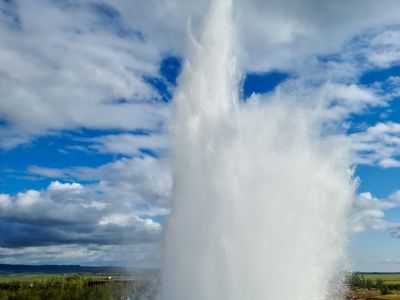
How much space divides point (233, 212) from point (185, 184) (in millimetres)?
3167

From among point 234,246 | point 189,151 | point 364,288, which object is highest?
point 189,151

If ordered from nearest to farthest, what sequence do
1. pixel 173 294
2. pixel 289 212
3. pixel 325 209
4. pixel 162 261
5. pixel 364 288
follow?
pixel 173 294 < pixel 162 261 < pixel 289 212 < pixel 325 209 < pixel 364 288

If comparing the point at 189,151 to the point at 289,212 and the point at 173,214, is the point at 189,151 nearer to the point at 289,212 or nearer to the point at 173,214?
the point at 173,214

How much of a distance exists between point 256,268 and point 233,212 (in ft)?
10.0

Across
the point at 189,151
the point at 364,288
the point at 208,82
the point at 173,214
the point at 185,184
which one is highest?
the point at 208,82

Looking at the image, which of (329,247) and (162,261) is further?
(329,247)

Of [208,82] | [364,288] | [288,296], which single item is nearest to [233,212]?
[288,296]

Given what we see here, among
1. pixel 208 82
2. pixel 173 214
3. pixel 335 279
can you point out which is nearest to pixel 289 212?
pixel 335 279

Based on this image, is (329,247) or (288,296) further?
(329,247)

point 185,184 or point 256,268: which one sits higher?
point 185,184

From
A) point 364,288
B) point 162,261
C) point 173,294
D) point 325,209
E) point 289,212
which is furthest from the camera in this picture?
point 364,288

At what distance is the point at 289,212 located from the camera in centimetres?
2519

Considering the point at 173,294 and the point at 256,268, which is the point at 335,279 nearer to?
the point at 256,268

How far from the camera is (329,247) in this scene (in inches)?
1016
